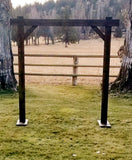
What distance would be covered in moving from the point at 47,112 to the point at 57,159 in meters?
1.94

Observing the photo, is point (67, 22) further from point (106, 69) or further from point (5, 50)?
point (5, 50)

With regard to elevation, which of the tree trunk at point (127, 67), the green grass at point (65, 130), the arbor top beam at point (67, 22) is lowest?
the green grass at point (65, 130)

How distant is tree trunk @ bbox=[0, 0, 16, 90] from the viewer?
6324 millimetres

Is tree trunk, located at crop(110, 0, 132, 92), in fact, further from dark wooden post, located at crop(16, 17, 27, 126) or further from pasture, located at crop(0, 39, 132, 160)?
dark wooden post, located at crop(16, 17, 27, 126)

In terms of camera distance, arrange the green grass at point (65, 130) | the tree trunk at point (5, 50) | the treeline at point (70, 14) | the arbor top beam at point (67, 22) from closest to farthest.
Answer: the green grass at point (65, 130) < the arbor top beam at point (67, 22) < the tree trunk at point (5, 50) < the treeline at point (70, 14)

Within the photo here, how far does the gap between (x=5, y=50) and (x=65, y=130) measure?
3.28m

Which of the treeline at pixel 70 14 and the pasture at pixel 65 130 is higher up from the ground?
the treeline at pixel 70 14

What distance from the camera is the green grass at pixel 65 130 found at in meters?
3.24

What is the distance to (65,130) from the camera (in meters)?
4.03

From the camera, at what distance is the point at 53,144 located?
349 centimetres

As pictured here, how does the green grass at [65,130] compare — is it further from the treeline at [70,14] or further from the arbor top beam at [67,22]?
the treeline at [70,14]

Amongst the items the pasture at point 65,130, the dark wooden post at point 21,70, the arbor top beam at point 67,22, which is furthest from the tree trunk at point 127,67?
the dark wooden post at point 21,70

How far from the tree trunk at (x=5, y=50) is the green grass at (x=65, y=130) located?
49 cm

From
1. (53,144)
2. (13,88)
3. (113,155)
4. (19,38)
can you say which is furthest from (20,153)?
(13,88)
